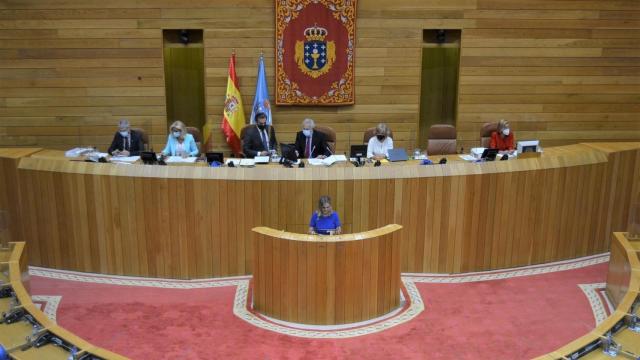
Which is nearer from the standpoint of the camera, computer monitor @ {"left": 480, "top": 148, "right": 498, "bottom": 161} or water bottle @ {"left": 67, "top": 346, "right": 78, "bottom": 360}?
water bottle @ {"left": 67, "top": 346, "right": 78, "bottom": 360}

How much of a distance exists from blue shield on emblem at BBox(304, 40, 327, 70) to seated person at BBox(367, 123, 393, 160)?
6.05 ft

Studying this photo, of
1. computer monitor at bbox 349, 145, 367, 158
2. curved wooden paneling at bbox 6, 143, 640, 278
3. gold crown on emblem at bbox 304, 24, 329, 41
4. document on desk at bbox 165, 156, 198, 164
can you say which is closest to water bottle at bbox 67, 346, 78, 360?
curved wooden paneling at bbox 6, 143, 640, 278

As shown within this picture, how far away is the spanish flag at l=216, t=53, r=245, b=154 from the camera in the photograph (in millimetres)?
8758

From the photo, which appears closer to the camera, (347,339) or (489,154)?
(347,339)

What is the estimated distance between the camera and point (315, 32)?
8.79 m

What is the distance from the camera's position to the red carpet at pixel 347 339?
475 cm

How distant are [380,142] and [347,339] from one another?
307 centimetres

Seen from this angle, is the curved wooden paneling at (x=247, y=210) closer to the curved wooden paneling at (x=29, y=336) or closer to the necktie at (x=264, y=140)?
the necktie at (x=264, y=140)

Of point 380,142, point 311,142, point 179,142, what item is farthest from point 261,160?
point 380,142

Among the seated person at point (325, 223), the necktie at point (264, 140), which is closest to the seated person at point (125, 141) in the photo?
the necktie at point (264, 140)

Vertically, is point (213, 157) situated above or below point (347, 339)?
above

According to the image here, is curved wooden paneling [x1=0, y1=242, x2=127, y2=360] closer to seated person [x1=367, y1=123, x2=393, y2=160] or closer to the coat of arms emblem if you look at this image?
seated person [x1=367, y1=123, x2=393, y2=160]

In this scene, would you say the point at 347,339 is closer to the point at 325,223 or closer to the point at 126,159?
the point at 325,223

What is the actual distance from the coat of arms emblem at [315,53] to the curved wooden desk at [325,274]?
13.6 ft
